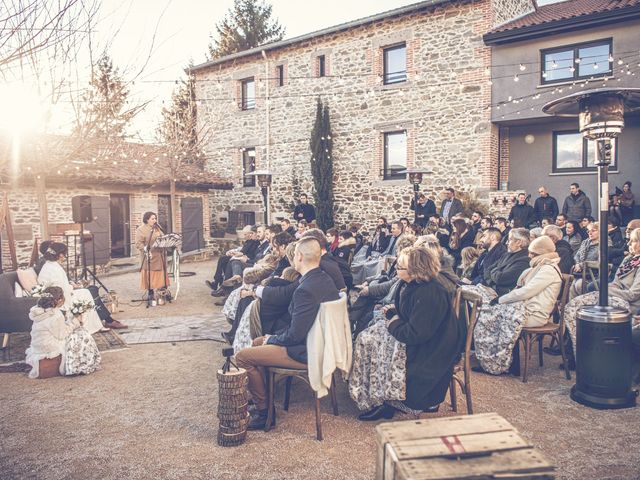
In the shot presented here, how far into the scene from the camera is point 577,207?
11438mm

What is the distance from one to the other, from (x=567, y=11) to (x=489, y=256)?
34.7 feet

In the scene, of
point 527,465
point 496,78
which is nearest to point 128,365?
point 527,465

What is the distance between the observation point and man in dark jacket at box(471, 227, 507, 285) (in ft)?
22.2

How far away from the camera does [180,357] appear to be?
5871mm

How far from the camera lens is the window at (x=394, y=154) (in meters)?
15.4

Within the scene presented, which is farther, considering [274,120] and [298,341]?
[274,120]

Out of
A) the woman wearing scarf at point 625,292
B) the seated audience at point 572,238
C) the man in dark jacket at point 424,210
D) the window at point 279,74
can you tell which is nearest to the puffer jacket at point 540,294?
the woman wearing scarf at point 625,292

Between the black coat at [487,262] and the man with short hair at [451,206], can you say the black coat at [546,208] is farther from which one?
the black coat at [487,262]

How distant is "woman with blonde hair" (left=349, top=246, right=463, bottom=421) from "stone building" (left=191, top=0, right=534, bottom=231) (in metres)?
10.7

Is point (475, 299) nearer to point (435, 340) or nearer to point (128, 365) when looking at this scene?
point (435, 340)

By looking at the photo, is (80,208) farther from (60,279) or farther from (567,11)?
(567,11)

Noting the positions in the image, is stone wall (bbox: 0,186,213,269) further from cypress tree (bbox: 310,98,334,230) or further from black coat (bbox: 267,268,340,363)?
black coat (bbox: 267,268,340,363)

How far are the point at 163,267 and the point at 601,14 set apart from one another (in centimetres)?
1144

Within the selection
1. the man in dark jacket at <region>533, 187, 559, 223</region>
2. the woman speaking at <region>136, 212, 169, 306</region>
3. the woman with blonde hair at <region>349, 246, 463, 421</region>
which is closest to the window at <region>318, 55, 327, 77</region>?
the man in dark jacket at <region>533, 187, 559, 223</region>
